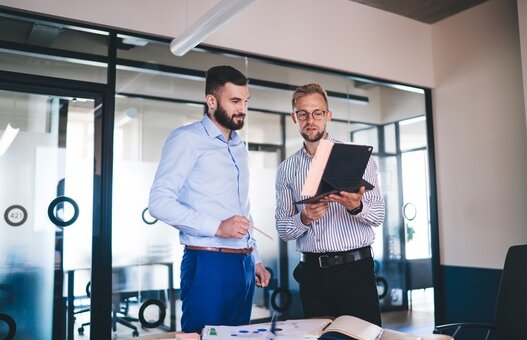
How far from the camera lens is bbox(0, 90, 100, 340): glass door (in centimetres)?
279

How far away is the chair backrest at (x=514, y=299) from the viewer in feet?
7.52

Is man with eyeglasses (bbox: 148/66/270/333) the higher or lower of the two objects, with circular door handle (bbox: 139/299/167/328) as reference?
higher

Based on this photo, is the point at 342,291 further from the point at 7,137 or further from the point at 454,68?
the point at 454,68

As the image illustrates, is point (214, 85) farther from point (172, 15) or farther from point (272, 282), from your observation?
point (272, 282)

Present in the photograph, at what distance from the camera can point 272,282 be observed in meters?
3.90

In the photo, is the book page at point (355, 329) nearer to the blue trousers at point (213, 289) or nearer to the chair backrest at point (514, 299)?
the blue trousers at point (213, 289)

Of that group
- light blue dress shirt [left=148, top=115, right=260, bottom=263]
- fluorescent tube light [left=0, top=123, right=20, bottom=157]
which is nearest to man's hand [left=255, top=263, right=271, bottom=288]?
light blue dress shirt [left=148, top=115, right=260, bottom=263]

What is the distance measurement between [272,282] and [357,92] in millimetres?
1855

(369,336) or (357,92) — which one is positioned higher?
(357,92)

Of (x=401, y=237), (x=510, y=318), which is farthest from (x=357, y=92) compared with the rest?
(x=510, y=318)

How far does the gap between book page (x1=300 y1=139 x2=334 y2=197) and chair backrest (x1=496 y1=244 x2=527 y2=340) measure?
4.18 ft

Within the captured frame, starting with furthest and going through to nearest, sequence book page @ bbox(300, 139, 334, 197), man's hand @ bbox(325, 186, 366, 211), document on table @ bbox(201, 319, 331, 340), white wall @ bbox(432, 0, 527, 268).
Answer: white wall @ bbox(432, 0, 527, 268), man's hand @ bbox(325, 186, 366, 211), book page @ bbox(300, 139, 334, 197), document on table @ bbox(201, 319, 331, 340)

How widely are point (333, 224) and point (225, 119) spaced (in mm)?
744

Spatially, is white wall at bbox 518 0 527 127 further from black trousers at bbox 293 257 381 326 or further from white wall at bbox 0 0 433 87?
black trousers at bbox 293 257 381 326
